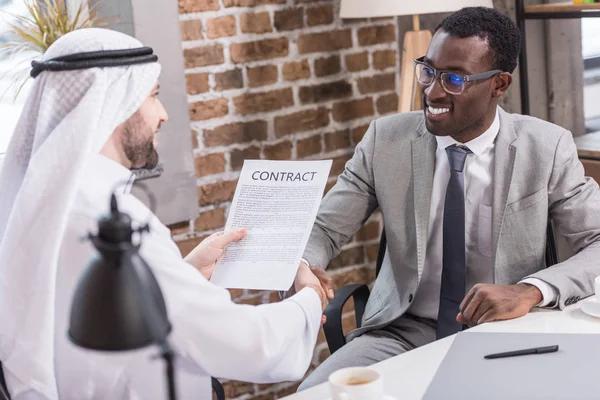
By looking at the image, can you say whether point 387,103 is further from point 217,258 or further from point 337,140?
point 217,258

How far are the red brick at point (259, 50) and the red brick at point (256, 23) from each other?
0.14 feet

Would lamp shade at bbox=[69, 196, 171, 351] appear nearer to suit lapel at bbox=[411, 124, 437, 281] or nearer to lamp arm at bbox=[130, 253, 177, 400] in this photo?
lamp arm at bbox=[130, 253, 177, 400]

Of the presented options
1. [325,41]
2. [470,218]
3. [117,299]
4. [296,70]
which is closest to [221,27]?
[296,70]

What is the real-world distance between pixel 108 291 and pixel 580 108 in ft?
10.3

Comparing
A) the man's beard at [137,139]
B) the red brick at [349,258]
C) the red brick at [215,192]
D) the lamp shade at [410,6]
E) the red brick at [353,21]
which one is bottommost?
the red brick at [349,258]

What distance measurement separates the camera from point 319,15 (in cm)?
320

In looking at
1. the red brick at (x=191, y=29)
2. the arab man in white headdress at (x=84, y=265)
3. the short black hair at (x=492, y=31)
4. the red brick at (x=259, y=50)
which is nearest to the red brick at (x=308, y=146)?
the red brick at (x=259, y=50)

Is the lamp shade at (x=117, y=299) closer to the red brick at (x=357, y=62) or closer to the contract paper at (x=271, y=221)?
the contract paper at (x=271, y=221)

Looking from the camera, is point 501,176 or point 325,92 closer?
point 501,176

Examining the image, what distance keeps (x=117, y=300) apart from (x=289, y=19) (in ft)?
8.17

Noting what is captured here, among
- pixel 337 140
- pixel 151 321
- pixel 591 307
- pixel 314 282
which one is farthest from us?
pixel 337 140

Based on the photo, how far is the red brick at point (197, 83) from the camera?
2943 mm

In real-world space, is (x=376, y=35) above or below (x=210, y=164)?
above

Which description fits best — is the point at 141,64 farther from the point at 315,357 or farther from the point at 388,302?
the point at 315,357
